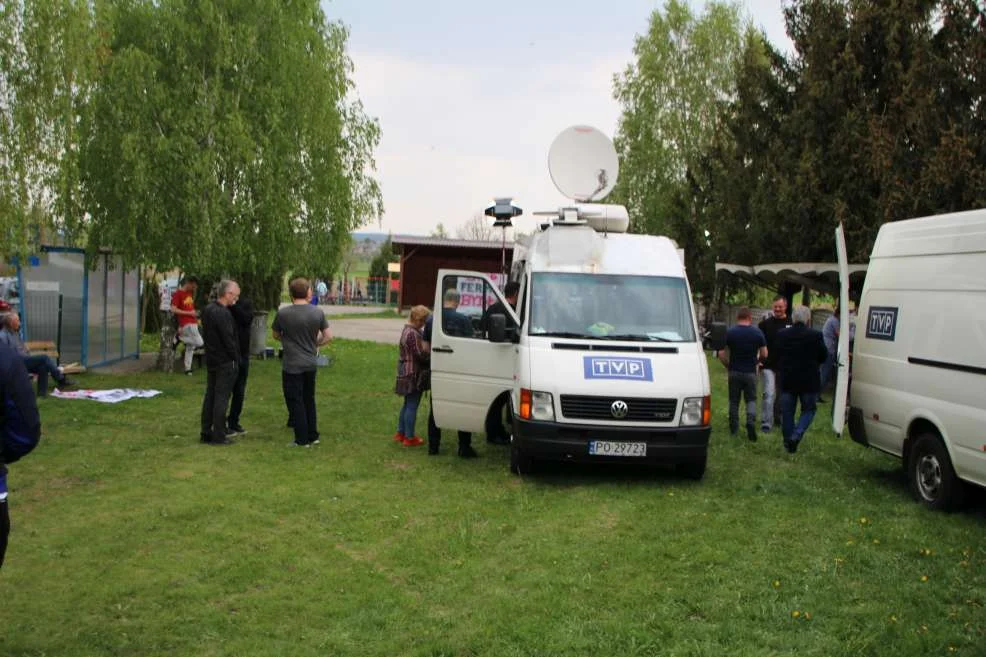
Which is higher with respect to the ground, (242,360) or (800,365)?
(800,365)

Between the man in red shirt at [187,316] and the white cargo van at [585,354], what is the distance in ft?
25.6

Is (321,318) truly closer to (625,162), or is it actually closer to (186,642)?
(186,642)

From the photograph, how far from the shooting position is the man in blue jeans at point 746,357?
1188cm

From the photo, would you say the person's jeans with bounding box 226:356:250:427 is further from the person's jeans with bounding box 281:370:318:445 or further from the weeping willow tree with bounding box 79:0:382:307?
the weeping willow tree with bounding box 79:0:382:307

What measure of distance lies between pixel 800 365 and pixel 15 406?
8852 millimetres

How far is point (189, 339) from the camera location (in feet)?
→ 56.6

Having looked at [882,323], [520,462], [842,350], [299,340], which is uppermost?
[882,323]

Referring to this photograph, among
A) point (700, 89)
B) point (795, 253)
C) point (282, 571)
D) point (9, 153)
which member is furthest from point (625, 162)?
point (282, 571)

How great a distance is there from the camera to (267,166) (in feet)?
55.6

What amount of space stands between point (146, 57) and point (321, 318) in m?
7.70

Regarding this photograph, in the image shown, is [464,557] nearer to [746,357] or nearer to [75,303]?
[746,357]

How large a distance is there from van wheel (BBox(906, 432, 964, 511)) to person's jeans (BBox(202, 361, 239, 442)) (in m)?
7.26

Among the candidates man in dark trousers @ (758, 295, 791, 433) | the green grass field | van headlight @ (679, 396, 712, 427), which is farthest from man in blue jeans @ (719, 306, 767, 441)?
van headlight @ (679, 396, 712, 427)

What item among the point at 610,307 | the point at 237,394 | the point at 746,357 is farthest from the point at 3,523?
the point at 746,357
